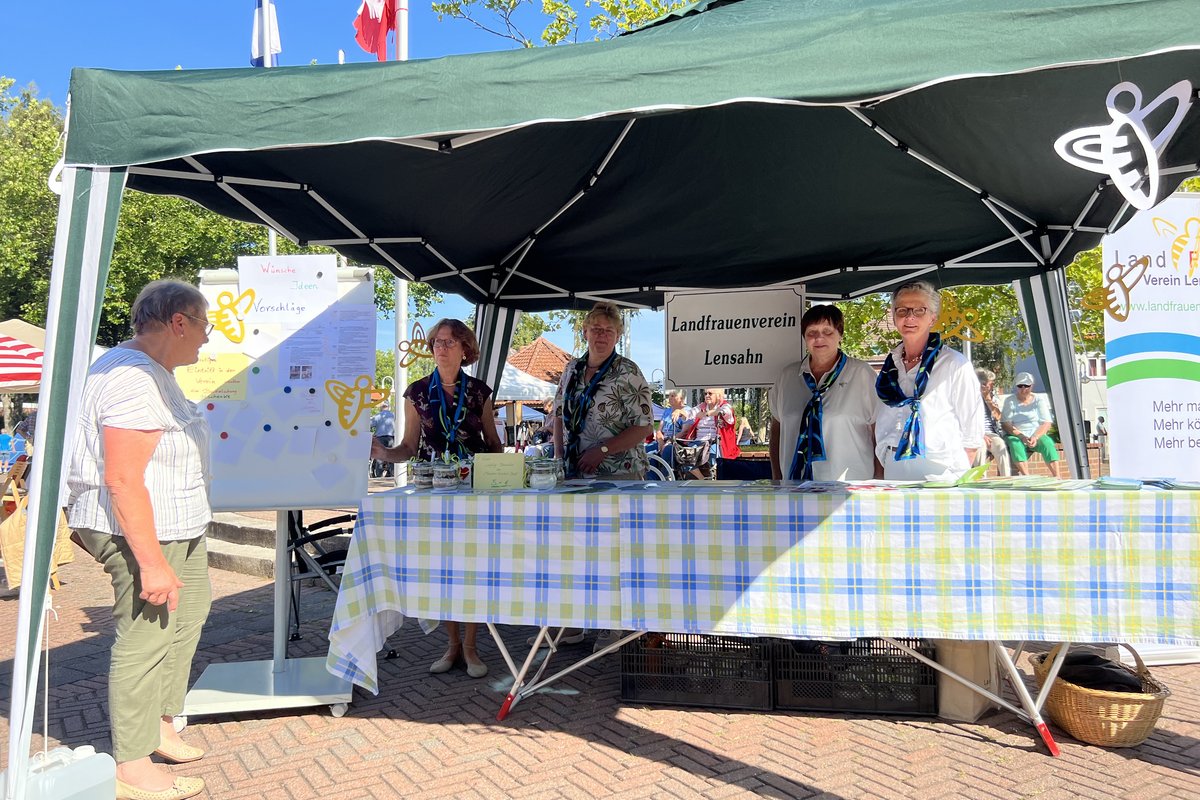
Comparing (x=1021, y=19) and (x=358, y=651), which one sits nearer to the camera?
(x=1021, y=19)

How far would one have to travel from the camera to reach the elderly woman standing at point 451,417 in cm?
400

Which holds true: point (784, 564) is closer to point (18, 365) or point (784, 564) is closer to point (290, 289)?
point (290, 289)

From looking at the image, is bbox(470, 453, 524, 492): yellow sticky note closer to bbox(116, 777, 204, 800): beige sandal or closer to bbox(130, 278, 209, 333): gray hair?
bbox(130, 278, 209, 333): gray hair

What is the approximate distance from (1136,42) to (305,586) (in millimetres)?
6060

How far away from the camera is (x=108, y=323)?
22.3 m

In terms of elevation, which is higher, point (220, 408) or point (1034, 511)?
point (220, 408)

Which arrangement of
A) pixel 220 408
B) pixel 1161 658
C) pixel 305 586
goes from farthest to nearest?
pixel 305 586, pixel 1161 658, pixel 220 408

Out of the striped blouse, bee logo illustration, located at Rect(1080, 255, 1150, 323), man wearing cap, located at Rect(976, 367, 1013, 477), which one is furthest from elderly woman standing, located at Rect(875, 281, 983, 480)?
man wearing cap, located at Rect(976, 367, 1013, 477)

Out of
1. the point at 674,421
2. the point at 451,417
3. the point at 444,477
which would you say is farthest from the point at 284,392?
the point at 674,421

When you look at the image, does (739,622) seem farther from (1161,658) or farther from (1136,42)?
(1161,658)

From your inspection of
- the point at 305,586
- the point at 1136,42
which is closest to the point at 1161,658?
the point at 1136,42

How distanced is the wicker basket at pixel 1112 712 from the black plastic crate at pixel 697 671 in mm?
1133

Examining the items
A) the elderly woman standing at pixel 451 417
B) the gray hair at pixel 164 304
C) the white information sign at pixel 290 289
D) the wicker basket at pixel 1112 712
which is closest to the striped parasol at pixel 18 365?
the white information sign at pixel 290 289

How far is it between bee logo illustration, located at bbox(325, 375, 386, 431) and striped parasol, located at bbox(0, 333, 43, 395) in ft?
21.8
